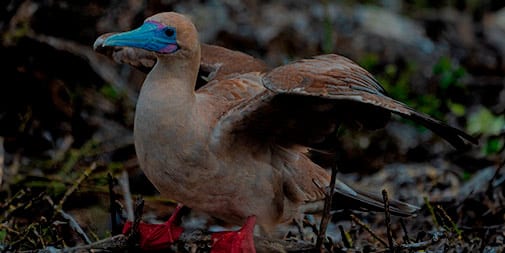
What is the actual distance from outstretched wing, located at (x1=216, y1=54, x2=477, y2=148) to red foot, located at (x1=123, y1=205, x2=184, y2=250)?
1.96ft

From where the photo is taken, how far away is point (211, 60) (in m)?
5.27

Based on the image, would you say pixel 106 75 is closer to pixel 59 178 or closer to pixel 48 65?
pixel 48 65

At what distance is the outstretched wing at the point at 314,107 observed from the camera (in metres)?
3.86

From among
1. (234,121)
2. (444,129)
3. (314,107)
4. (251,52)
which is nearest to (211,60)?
(234,121)

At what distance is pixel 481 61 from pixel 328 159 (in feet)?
12.6

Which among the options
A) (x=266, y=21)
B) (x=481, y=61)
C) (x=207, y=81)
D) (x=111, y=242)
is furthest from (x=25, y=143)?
(x=481, y=61)

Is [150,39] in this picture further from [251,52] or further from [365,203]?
[251,52]

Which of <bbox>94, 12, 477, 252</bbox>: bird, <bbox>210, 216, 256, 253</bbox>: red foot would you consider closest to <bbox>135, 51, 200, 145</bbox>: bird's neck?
<bbox>94, 12, 477, 252</bbox>: bird

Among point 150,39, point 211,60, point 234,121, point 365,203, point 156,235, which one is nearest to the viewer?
point 150,39

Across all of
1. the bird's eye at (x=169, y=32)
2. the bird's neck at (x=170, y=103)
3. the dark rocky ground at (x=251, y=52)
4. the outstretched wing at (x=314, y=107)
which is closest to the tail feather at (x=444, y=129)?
the outstretched wing at (x=314, y=107)

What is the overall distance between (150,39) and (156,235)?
0.95 meters

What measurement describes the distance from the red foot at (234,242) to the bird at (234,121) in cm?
9

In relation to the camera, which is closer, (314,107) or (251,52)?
(314,107)

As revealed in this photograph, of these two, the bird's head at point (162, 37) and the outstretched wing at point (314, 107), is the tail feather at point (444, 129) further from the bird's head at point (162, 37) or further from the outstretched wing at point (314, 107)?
the bird's head at point (162, 37)
